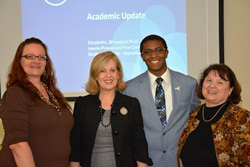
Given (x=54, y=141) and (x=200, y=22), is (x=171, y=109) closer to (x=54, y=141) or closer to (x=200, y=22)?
(x=54, y=141)

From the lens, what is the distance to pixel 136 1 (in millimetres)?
4215

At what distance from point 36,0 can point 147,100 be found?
275cm

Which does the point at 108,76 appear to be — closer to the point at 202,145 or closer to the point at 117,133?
the point at 117,133

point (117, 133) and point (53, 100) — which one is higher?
point (53, 100)

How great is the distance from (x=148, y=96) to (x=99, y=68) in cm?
62

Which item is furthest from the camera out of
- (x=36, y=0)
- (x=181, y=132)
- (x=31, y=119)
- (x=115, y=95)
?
(x=36, y=0)

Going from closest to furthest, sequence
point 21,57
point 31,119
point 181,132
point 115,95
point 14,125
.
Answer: point 14,125 < point 31,119 < point 21,57 < point 115,95 < point 181,132

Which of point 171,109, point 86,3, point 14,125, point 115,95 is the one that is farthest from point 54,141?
point 86,3

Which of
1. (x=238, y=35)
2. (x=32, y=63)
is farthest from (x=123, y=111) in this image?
(x=238, y=35)

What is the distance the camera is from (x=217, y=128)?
2232 millimetres

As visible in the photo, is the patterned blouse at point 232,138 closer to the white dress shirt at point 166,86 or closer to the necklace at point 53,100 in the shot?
the white dress shirt at point 166,86

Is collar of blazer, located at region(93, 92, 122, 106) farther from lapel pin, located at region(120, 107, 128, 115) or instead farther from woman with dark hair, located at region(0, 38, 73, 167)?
woman with dark hair, located at region(0, 38, 73, 167)

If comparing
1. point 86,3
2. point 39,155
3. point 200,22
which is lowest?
point 39,155

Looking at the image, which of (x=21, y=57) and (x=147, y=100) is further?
(x=147, y=100)
